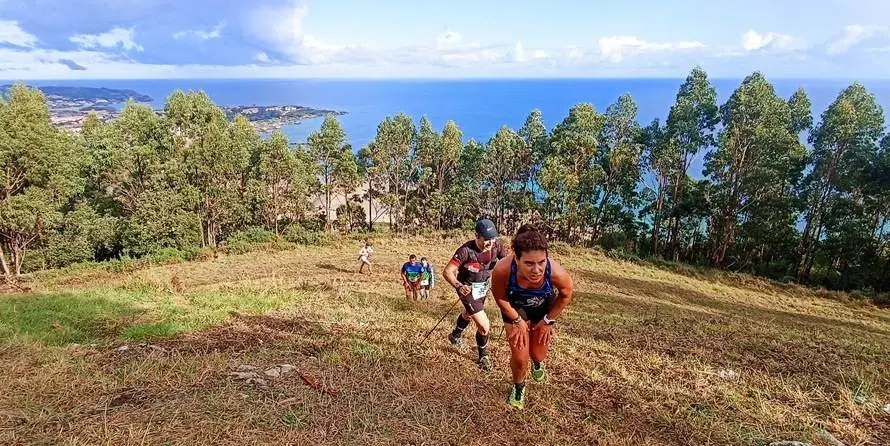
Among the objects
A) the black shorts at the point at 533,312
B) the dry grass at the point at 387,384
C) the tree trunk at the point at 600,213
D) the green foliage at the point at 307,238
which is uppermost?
the black shorts at the point at 533,312

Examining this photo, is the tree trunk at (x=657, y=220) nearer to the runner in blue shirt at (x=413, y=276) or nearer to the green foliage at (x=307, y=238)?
the green foliage at (x=307, y=238)

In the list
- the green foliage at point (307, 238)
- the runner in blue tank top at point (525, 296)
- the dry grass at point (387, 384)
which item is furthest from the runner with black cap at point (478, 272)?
the green foliage at point (307, 238)

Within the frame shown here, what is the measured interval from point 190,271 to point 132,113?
18.3 metres

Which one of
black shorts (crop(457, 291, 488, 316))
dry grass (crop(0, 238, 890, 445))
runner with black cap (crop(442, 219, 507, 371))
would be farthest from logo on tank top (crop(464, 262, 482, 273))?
dry grass (crop(0, 238, 890, 445))

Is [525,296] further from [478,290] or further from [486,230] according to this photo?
[478,290]

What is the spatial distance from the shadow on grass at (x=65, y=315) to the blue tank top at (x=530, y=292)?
6958mm

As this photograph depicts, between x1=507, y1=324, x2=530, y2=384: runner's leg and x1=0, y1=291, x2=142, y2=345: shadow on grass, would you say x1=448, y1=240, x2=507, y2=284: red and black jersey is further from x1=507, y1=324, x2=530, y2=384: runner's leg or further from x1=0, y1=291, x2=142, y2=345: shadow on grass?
x1=0, y1=291, x2=142, y2=345: shadow on grass

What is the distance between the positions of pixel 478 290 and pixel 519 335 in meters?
1.57

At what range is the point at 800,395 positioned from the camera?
19.1 ft

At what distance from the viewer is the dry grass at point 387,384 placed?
15.3ft

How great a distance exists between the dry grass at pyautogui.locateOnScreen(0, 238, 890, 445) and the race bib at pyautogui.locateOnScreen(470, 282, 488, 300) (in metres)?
0.93

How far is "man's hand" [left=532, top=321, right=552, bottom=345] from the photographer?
5270 mm

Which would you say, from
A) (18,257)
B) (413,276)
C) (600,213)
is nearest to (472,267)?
(413,276)

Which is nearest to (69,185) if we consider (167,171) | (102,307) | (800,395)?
(167,171)
